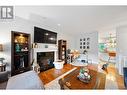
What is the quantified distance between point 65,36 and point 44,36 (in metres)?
1.03

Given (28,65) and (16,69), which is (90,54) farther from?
(16,69)

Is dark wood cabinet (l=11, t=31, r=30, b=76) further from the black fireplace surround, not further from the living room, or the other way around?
the black fireplace surround

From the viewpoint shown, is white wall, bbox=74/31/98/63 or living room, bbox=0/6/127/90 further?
white wall, bbox=74/31/98/63

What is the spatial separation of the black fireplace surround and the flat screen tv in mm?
565

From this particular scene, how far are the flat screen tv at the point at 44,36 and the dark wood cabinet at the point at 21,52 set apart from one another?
334 millimetres

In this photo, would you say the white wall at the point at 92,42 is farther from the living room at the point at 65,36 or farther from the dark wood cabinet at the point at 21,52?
the dark wood cabinet at the point at 21,52

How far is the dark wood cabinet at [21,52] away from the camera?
10.6 feet

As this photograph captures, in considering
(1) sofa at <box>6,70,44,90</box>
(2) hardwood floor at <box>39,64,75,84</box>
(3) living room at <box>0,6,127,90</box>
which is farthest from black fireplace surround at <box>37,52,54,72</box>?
(1) sofa at <box>6,70,44,90</box>

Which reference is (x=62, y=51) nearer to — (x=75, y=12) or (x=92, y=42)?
(x=92, y=42)

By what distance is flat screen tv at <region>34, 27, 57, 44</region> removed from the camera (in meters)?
3.70

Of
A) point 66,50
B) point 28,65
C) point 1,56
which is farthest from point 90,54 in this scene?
point 1,56

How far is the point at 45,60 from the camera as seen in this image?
450 centimetres

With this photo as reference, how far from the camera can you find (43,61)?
441 cm

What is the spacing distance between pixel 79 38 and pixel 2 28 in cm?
274
